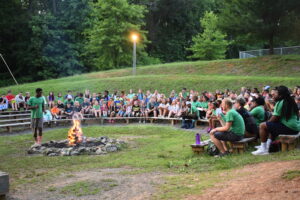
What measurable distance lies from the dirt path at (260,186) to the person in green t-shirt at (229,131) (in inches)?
81.9

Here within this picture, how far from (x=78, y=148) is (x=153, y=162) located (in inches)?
124

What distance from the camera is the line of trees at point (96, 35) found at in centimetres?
4247

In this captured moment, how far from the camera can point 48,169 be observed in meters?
9.99

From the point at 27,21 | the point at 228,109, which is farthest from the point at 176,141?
the point at 27,21

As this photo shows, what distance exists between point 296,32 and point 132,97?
15833mm

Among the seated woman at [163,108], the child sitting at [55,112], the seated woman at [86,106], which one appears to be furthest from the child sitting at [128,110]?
the child sitting at [55,112]

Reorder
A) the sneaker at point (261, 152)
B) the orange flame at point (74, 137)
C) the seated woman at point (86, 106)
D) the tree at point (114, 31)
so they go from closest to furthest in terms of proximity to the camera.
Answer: the sneaker at point (261, 152)
the orange flame at point (74, 137)
the seated woman at point (86, 106)
the tree at point (114, 31)

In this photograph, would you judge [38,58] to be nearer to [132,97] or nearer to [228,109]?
[132,97]

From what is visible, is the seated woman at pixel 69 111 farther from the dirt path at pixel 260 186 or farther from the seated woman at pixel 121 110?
the dirt path at pixel 260 186

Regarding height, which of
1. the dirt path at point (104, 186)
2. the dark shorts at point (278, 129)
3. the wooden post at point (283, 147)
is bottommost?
the dirt path at point (104, 186)

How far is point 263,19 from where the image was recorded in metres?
30.6

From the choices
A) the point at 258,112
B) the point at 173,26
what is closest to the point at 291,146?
the point at 258,112

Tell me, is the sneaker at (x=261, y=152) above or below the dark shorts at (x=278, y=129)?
below

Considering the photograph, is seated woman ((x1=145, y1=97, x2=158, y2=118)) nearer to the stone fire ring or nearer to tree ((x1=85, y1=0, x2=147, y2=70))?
the stone fire ring
